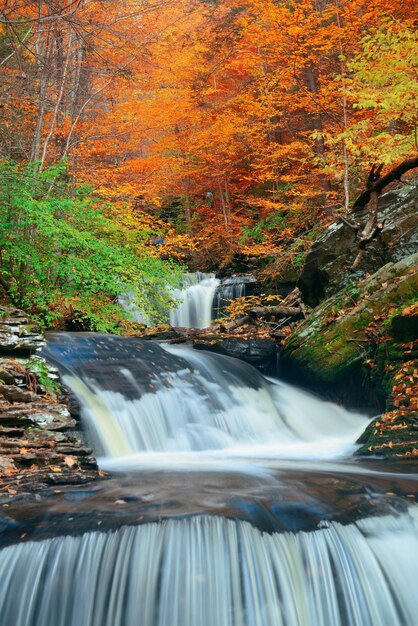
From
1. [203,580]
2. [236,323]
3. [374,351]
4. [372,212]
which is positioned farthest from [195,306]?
[203,580]

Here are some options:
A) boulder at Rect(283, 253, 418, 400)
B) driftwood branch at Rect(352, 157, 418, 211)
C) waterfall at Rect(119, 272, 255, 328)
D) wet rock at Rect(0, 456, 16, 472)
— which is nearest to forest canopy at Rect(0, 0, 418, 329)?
driftwood branch at Rect(352, 157, 418, 211)

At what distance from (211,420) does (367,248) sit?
4936mm

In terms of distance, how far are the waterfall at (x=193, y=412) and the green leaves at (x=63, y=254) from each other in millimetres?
868

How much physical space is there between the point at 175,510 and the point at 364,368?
199 inches

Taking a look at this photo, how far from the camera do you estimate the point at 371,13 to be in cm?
1173

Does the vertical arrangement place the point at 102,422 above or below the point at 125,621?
above

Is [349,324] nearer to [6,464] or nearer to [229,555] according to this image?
[229,555]

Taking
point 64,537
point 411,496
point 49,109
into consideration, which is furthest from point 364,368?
point 49,109

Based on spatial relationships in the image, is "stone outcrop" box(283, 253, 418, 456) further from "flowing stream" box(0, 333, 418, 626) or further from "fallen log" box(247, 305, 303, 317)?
"fallen log" box(247, 305, 303, 317)

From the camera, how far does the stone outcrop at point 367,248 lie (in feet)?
33.0

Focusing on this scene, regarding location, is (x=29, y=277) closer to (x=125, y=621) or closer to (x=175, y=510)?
(x=175, y=510)

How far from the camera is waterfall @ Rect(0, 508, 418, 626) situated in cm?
326

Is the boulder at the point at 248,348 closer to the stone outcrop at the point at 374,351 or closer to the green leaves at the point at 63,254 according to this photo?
the stone outcrop at the point at 374,351

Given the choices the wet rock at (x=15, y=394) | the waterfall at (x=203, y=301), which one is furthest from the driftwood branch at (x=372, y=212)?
the wet rock at (x=15, y=394)
